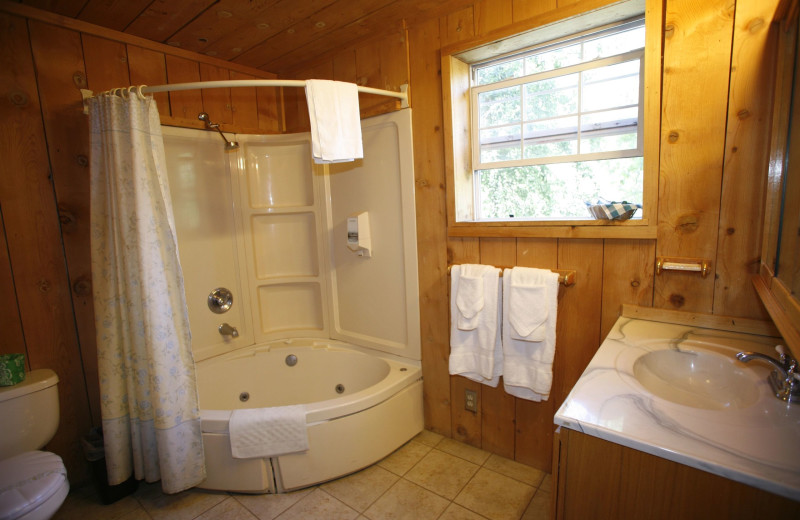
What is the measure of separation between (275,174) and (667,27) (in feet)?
7.48

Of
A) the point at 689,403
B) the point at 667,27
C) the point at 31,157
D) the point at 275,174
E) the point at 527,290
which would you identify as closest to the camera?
the point at 689,403

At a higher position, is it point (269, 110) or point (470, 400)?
point (269, 110)

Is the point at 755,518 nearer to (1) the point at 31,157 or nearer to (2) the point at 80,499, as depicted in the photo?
(2) the point at 80,499

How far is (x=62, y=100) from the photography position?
1891 millimetres

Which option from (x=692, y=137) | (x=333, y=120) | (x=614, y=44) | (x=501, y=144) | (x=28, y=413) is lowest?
(x=28, y=413)

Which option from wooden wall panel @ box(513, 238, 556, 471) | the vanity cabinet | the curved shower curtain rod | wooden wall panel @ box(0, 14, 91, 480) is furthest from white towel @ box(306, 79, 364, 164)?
the vanity cabinet

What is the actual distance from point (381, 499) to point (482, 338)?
2.94 ft

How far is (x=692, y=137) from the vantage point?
1.41 m

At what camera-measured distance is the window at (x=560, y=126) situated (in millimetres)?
1658

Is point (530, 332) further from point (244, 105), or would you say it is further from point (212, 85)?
point (244, 105)

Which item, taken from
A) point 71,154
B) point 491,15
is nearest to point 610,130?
point 491,15

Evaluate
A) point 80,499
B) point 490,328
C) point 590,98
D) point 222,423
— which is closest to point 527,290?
point 490,328

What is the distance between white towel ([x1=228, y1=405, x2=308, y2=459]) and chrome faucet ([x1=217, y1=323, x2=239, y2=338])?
0.86 m

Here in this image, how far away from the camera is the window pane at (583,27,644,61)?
1.63 metres
